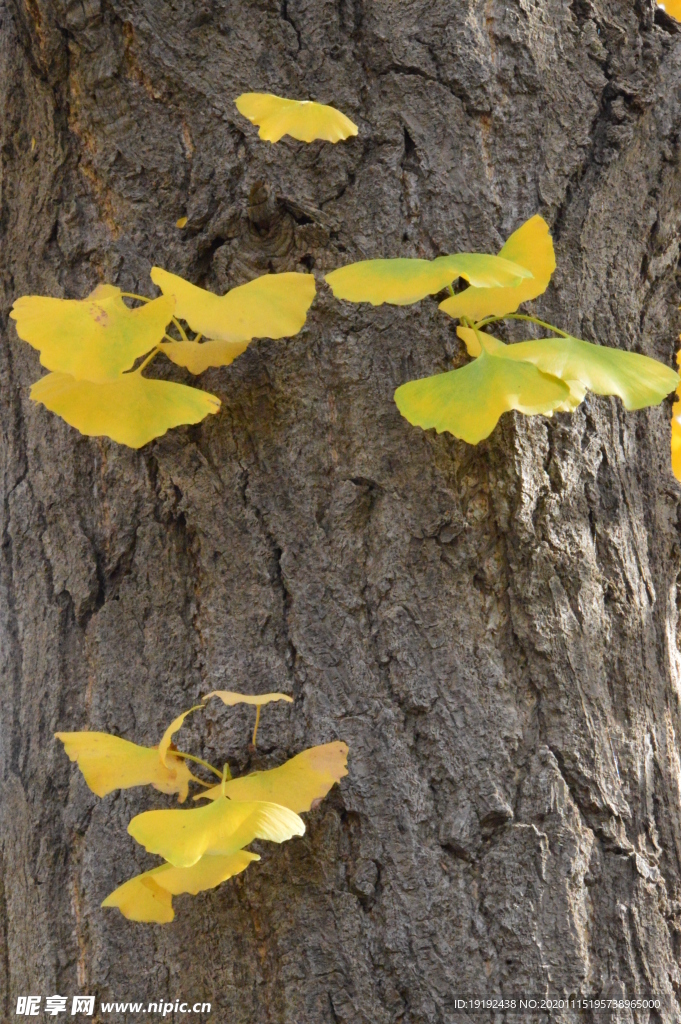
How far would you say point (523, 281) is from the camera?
96cm

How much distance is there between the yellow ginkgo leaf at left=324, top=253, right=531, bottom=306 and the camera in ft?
2.82

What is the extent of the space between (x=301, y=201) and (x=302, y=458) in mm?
352

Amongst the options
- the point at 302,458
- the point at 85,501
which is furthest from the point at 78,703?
the point at 302,458

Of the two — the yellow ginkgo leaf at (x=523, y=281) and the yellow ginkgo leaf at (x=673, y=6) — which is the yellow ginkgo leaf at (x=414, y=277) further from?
the yellow ginkgo leaf at (x=673, y=6)

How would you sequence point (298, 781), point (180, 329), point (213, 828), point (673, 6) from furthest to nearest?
1. point (673, 6)
2. point (180, 329)
3. point (298, 781)
4. point (213, 828)

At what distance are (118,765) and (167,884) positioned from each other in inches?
5.3

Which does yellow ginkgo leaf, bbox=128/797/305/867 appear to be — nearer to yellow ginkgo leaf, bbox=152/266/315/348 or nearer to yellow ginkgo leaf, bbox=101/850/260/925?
yellow ginkgo leaf, bbox=101/850/260/925

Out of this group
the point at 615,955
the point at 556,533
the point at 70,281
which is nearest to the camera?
the point at 615,955

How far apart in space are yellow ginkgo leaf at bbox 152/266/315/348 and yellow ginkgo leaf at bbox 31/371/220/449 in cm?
10

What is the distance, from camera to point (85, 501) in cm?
110

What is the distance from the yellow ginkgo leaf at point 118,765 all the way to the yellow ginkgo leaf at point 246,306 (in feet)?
1.53

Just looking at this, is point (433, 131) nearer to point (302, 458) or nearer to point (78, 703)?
point (302, 458)

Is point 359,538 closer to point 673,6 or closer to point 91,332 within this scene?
point 91,332

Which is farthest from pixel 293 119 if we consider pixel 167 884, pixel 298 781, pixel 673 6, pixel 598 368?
pixel 673 6
